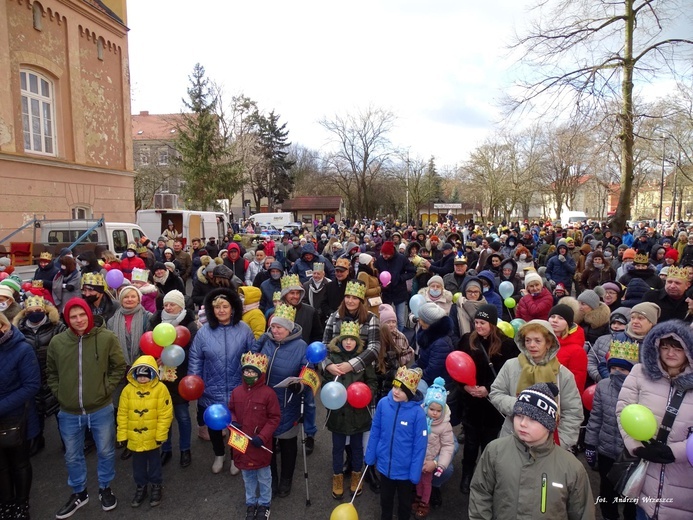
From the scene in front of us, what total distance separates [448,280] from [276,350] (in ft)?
15.0

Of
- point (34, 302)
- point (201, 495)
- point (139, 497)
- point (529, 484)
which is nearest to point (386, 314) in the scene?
point (201, 495)

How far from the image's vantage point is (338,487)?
412 cm

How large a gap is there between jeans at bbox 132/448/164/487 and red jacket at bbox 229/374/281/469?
901 millimetres

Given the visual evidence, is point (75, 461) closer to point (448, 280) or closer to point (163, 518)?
point (163, 518)

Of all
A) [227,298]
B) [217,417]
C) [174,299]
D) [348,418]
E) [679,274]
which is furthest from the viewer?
[679,274]

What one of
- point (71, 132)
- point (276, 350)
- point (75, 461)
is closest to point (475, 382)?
point (276, 350)

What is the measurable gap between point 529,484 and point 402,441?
1.11 meters

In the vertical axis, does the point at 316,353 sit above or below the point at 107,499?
above

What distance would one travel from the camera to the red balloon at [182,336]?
15.5 ft

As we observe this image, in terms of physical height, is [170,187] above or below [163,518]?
above

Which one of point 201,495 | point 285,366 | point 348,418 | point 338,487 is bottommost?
point 201,495

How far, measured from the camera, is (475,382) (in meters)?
4.05

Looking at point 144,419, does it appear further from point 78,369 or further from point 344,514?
point 344,514

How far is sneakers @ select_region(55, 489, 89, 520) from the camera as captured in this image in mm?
3852
